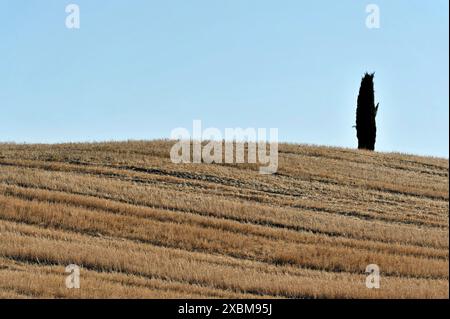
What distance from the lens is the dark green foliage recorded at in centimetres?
4606

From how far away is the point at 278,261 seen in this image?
1917cm

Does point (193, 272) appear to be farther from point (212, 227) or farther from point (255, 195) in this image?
point (255, 195)

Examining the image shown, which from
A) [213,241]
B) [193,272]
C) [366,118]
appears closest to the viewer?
[193,272]

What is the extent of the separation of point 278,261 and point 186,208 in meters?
6.12

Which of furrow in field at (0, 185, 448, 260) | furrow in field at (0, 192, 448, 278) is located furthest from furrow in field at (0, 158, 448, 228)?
furrow in field at (0, 192, 448, 278)

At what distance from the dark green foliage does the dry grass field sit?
32.5 ft

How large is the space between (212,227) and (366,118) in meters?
25.9

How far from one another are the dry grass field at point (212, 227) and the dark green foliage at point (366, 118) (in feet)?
32.5

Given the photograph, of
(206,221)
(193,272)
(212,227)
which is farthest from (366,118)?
(193,272)

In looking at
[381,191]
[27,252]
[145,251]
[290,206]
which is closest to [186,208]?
[290,206]

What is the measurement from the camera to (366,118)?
46000 millimetres

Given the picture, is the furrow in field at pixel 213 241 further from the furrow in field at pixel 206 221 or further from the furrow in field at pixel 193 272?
the furrow in field at pixel 193 272

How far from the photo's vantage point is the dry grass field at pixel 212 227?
15.9 metres
